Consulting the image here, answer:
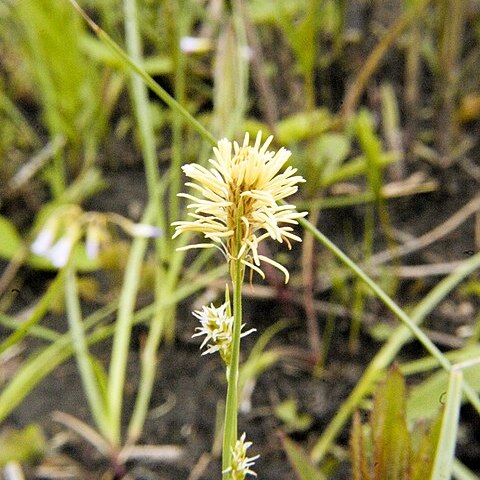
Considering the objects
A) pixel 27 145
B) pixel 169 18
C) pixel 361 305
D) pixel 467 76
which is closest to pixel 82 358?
pixel 361 305

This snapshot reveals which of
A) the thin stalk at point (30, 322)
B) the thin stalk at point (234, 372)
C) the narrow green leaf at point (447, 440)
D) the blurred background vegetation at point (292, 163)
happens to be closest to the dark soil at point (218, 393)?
the blurred background vegetation at point (292, 163)

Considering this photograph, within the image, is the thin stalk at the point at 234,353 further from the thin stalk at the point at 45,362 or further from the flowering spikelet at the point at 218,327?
the thin stalk at the point at 45,362

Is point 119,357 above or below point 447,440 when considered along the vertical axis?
above

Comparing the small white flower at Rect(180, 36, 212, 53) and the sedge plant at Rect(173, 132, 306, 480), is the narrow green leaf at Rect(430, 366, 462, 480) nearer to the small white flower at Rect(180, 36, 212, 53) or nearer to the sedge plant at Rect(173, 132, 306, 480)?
the sedge plant at Rect(173, 132, 306, 480)

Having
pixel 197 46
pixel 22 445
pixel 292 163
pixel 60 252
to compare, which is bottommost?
pixel 22 445

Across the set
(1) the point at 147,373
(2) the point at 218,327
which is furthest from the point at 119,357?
(2) the point at 218,327

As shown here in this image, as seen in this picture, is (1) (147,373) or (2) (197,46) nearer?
(1) (147,373)

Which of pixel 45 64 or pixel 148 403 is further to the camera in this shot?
pixel 45 64

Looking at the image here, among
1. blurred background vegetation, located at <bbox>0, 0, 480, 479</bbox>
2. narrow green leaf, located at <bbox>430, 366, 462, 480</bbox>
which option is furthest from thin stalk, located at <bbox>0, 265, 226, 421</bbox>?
narrow green leaf, located at <bbox>430, 366, 462, 480</bbox>

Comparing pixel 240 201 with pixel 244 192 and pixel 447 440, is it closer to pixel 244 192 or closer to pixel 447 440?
pixel 244 192

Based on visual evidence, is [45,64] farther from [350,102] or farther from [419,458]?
[419,458]

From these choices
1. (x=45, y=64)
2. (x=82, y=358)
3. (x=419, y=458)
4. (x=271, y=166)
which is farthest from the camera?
(x=45, y=64)
